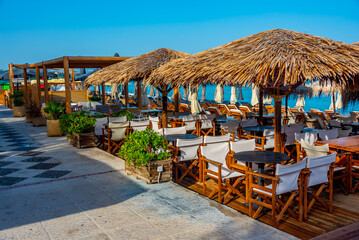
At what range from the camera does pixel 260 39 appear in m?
5.91

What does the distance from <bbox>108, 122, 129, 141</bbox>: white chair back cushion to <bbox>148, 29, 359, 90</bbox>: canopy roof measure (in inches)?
101

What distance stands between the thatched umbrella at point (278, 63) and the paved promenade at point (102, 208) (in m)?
2.12

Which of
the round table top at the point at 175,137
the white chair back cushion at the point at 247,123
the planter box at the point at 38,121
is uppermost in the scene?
the white chair back cushion at the point at 247,123

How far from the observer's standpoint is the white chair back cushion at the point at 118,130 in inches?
322

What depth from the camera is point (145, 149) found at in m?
6.00

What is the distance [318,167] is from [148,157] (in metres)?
2.76

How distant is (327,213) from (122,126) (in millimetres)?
5271

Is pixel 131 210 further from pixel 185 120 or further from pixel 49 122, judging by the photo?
pixel 49 122

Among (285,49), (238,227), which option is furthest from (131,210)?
(285,49)

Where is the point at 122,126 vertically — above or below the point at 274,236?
above

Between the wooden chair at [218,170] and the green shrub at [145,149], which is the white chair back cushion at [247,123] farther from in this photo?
the wooden chair at [218,170]

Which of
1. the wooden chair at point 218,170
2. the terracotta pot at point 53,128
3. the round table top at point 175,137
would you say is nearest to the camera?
the wooden chair at point 218,170

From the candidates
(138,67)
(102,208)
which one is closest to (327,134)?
(102,208)

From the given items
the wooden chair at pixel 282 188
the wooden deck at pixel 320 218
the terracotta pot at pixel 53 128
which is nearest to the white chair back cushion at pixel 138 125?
the wooden deck at pixel 320 218
